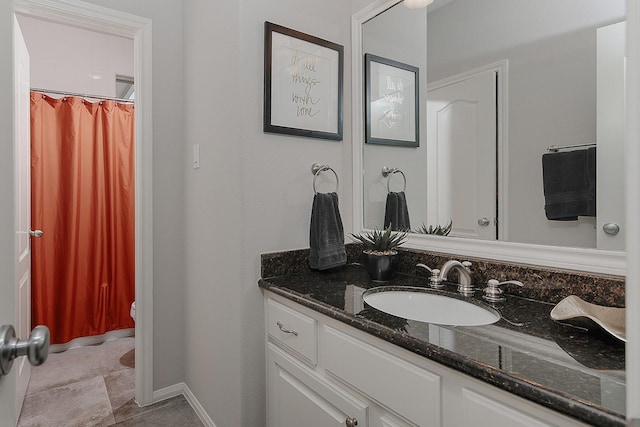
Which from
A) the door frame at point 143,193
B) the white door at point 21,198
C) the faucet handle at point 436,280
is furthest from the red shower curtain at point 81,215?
the faucet handle at point 436,280

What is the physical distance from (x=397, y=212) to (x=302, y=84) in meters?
0.72

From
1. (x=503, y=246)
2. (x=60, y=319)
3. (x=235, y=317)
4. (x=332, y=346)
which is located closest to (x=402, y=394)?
(x=332, y=346)

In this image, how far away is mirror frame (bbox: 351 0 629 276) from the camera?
1.02 m

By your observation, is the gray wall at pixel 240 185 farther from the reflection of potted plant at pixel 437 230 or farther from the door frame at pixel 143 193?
the reflection of potted plant at pixel 437 230

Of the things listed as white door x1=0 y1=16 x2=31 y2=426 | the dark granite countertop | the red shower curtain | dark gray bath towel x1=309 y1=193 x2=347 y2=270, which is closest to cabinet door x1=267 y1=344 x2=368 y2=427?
the dark granite countertop

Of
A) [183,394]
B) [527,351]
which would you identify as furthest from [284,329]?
A: [183,394]

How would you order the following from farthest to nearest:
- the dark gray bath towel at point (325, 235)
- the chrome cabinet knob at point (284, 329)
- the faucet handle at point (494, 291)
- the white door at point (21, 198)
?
the white door at point (21, 198) → the dark gray bath towel at point (325, 235) → the chrome cabinet knob at point (284, 329) → the faucet handle at point (494, 291)

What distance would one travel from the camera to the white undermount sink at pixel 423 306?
1155 mm

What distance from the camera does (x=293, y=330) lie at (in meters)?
1.29

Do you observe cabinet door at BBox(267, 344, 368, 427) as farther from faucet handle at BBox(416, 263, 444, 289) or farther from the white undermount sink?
faucet handle at BBox(416, 263, 444, 289)

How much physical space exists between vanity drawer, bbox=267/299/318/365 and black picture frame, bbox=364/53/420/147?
0.89 metres

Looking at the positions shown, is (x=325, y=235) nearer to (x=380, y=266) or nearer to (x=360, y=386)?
(x=380, y=266)

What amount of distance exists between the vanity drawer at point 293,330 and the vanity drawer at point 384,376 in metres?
0.05

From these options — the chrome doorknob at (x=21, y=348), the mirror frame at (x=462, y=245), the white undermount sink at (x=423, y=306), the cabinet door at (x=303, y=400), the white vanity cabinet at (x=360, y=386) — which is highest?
the mirror frame at (x=462, y=245)
